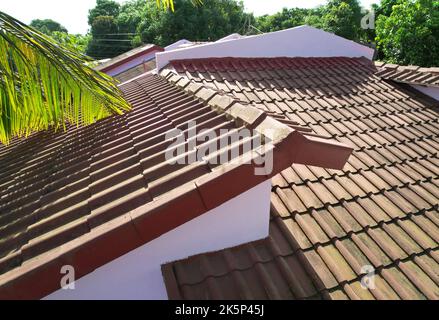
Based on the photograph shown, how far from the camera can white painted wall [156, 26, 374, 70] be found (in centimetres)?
593

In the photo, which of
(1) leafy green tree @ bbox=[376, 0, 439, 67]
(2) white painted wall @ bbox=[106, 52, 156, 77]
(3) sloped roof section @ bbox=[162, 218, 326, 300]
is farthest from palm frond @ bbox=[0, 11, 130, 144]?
(1) leafy green tree @ bbox=[376, 0, 439, 67]

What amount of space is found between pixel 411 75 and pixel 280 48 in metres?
2.72

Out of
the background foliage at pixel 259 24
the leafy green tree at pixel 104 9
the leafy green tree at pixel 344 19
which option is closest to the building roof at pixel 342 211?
the background foliage at pixel 259 24

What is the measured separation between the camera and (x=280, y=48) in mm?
6613

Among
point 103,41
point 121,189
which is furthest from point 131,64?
point 103,41

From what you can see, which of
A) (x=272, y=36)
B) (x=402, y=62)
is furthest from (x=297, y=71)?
(x=402, y=62)

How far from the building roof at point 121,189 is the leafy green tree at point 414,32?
1645cm

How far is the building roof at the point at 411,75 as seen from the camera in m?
5.76

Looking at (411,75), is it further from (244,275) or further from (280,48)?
(244,275)

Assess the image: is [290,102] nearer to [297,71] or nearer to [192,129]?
[297,71]

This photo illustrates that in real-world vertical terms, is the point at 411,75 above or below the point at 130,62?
above

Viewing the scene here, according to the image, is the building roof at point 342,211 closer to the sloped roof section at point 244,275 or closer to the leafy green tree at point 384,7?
the sloped roof section at point 244,275

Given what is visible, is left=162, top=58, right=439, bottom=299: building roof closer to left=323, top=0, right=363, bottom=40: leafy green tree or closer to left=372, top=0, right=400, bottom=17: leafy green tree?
left=323, top=0, right=363, bottom=40: leafy green tree

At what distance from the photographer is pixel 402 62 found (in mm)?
16547
